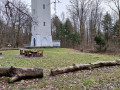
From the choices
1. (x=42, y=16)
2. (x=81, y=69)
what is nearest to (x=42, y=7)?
(x=42, y=16)

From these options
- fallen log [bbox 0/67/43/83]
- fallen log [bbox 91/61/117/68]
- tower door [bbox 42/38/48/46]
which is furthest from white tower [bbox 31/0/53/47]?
fallen log [bbox 0/67/43/83]

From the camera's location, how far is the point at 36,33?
26.6 m

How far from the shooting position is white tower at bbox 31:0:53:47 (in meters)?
26.3

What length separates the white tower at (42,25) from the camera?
86.3 feet

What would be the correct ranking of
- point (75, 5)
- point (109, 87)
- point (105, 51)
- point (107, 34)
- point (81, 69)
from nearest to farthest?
point (109, 87) → point (81, 69) → point (105, 51) → point (75, 5) → point (107, 34)

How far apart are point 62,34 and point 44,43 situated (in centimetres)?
1111

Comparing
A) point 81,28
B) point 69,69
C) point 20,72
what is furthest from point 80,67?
point 81,28

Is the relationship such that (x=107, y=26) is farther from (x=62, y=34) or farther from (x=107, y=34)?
(x=62, y=34)

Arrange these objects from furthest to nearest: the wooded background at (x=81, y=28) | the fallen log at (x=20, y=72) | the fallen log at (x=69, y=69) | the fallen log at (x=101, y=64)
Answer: the wooded background at (x=81, y=28) < the fallen log at (x=101, y=64) < the fallen log at (x=69, y=69) < the fallen log at (x=20, y=72)

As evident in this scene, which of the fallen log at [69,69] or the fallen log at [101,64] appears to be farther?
the fallen log at [101,64]

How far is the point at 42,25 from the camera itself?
2692 cm

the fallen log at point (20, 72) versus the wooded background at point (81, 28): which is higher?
the wooded background at point (81, 28)

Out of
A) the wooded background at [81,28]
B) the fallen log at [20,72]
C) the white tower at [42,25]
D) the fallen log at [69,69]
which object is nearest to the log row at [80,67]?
the fallen log at [69,69]

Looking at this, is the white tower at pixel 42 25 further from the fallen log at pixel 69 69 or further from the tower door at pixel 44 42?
the fallen log at pixel 69 69
